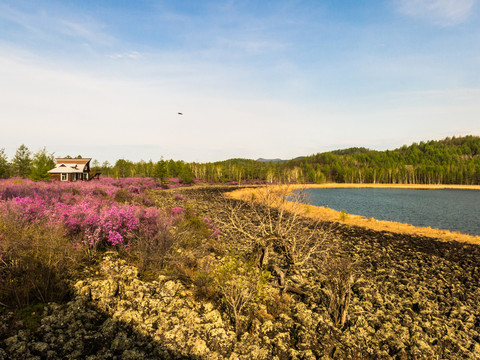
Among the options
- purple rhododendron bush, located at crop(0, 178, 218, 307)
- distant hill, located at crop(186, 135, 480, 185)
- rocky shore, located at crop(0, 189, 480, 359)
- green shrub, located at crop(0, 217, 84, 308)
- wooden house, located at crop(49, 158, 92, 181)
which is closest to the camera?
rocky shore, located at crop(0, 189, 480, 359)

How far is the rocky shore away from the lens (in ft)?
12.9

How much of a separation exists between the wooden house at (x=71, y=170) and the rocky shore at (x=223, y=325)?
142 ft

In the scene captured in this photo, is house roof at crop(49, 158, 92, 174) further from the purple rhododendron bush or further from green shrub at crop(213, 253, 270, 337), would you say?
green shrub at crop(213, 253, 270, 337)

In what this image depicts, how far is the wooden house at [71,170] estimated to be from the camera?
4050cm

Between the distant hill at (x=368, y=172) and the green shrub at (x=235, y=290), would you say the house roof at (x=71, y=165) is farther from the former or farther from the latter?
the distant hill at (x=368, y=172)

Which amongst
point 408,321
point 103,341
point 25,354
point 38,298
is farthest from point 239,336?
point 408,321

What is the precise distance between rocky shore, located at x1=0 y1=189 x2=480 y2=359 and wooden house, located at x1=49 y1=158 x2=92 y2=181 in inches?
1705

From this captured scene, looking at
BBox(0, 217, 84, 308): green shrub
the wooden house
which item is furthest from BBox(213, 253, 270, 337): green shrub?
the wooden house

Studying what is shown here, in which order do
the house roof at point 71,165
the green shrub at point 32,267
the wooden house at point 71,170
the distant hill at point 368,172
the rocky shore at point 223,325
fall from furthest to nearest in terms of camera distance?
the distant hill at point 368,172, the house roof at point 71,165, the wooden house at point 71,170, the green shrub at point 32,267, the rocky shore at point 223,325

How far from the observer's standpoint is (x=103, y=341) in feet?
13.2

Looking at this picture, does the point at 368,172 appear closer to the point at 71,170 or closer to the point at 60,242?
the point at 71,170

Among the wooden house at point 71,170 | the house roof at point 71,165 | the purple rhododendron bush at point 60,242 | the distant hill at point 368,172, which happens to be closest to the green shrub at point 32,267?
the purple rhododendron bush at point 60,242

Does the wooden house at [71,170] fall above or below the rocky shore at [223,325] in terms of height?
above

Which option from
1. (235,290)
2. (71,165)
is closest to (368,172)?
(71,165)
